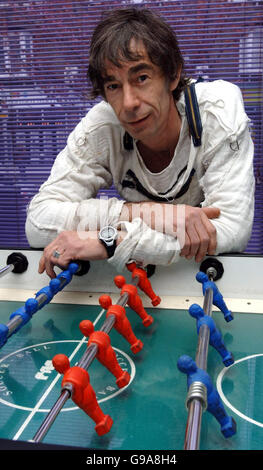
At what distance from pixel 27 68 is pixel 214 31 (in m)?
1.30

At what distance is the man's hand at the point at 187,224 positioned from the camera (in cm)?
113

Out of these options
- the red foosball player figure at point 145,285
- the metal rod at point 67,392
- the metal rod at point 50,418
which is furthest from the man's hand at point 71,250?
the metal rod at point 50,418

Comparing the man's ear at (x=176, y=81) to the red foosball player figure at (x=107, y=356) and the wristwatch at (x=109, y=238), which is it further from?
the red foosball player figure at (x=107, y=356)

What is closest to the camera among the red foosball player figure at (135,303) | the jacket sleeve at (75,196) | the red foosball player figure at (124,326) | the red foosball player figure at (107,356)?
the red foosball player figure at (107,356)

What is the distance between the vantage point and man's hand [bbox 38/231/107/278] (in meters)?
1.15

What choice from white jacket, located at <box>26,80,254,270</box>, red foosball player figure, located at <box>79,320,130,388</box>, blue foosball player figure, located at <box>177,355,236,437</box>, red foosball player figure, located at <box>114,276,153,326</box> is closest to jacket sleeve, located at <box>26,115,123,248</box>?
white jacket, located at <box>26,80,254,270</box>

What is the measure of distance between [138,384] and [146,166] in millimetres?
913

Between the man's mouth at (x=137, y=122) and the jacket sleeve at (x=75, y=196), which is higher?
the man's mouth at (x=137, y=122)

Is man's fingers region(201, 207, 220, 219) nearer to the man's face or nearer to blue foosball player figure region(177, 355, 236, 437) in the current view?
the man's face

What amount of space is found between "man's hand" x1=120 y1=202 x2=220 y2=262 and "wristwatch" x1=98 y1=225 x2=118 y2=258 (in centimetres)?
11

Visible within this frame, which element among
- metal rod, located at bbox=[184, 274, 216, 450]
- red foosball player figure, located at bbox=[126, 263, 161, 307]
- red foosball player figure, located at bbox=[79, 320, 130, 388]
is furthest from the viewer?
red foosball player figure, located at bbox=[126, 263, 161, 307]

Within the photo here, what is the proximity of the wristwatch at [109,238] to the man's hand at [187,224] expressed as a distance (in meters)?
0.11
